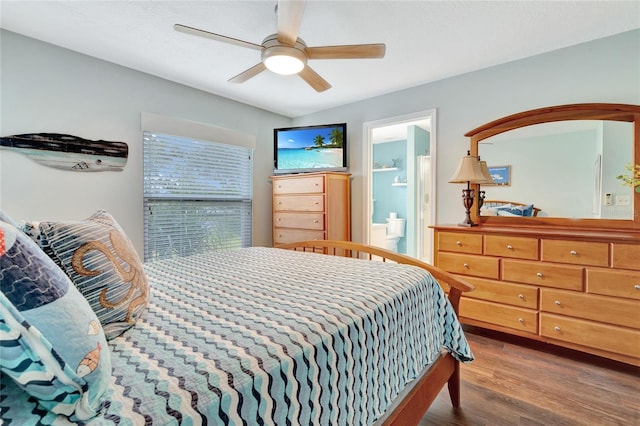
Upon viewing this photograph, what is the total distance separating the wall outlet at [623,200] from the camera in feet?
7.08

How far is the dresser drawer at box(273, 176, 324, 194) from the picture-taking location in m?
3.52

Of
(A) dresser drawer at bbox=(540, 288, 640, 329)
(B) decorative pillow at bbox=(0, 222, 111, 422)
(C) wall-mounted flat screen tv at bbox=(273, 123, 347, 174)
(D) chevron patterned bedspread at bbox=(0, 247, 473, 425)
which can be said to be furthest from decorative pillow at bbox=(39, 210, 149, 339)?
(C) wall-mounted flat screen tv at bbox=(273, 123, 347, 174)

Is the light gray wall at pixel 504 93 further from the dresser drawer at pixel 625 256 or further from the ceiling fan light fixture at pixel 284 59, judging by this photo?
the ceiling fan light fixture at pixel 284 59

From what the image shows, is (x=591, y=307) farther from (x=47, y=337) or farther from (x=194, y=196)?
(x=194, y=196)

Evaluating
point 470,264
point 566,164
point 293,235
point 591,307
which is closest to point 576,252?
point 591,307

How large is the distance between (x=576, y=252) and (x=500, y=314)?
2.25ft

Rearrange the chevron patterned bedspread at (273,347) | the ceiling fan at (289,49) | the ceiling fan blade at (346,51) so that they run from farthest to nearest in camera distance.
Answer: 1. the ceiling fan blade at (346,51)
2. the ceiling fan at (289,49)
3. the chevron patterned bedspread at (273,347)

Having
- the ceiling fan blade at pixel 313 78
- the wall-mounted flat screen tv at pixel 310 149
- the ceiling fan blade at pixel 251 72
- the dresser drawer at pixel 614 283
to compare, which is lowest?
the dresser drawer at pixel 614 283

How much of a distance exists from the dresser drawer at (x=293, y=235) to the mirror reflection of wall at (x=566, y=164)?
184cm

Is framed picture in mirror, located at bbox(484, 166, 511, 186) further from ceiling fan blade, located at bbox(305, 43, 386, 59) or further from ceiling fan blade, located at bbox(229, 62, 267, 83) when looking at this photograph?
ceiling fan blade, located at bbox(229, 62, 267, 83)

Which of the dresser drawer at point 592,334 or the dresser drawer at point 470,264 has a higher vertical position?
the dresser drawer at point 470,264

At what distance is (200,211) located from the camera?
3.40 metres

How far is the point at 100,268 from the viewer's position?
852 millimetres

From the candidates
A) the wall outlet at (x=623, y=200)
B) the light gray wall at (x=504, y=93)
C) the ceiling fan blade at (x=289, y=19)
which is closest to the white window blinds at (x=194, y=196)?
the light gray wall at (x=504, y=93)
